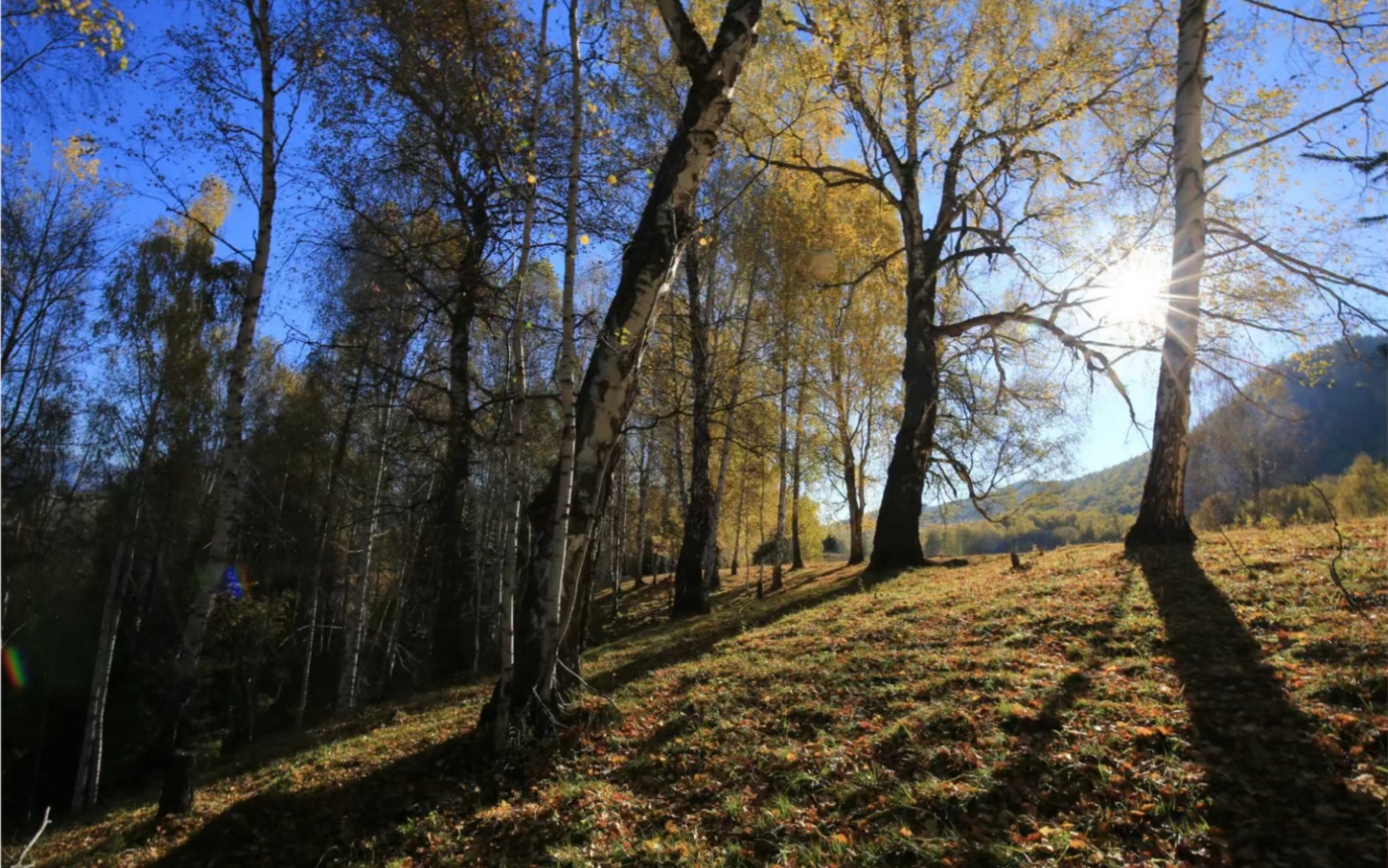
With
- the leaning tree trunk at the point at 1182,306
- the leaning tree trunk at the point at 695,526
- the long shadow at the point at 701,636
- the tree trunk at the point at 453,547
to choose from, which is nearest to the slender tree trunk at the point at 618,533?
the leaning tree trunk at the point at 695,526

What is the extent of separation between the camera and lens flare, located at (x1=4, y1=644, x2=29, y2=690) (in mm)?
16562

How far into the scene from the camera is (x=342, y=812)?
16.5 feet

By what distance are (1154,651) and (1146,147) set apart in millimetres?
7822

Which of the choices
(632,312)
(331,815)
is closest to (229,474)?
(331,815)

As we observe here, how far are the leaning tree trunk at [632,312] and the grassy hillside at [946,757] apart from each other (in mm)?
1065

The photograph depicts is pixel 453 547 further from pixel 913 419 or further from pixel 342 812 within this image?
pixel 913 419

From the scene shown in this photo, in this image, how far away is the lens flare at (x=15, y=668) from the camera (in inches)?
652

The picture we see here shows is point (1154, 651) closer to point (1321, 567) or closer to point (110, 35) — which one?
point (1321, 567)

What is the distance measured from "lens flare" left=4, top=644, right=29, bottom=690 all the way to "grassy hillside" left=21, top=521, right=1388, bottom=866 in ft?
42.8

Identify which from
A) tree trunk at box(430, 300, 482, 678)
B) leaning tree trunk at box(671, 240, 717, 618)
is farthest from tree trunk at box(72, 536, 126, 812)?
leaning tree trunk at box(671, 240, 717, 618)

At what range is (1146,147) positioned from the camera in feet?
31.4

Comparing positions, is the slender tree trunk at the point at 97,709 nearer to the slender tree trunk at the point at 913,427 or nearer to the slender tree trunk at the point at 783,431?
the slender tree trunk at the point at 783,431

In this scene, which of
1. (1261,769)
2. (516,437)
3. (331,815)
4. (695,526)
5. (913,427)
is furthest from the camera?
(695,526)

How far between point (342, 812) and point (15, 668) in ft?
60.3
